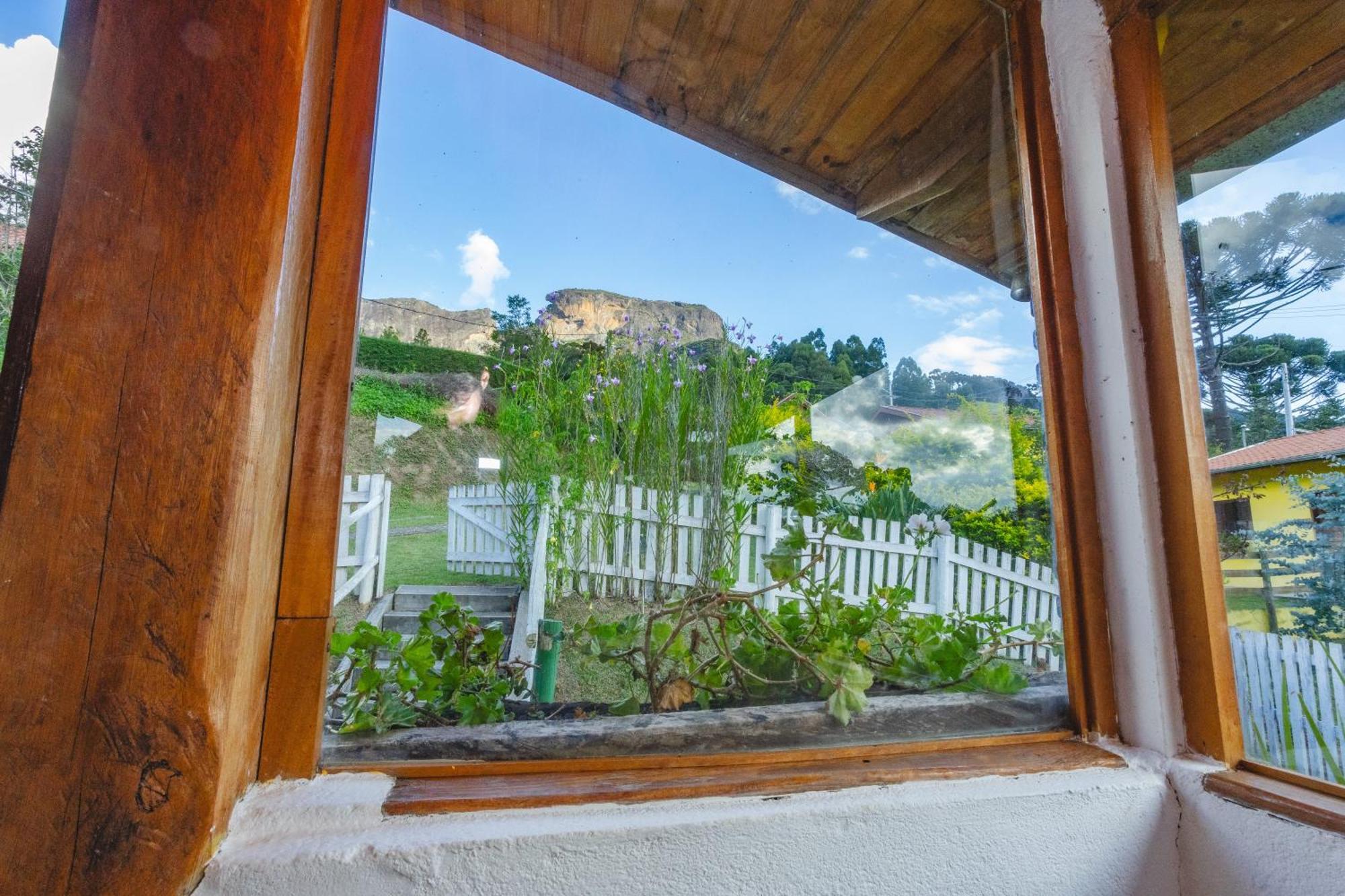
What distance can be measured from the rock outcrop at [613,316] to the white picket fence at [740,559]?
255 millimetres

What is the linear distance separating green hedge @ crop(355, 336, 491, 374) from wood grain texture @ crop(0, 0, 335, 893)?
0.15 m

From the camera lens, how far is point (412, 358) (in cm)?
75

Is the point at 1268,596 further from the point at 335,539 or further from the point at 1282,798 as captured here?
the point at 335,539

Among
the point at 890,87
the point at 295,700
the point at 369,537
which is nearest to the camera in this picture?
the point at 295,700

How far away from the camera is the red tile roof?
77 cm

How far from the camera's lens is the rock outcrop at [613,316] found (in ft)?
2.85

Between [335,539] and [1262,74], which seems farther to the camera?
[1262,74]

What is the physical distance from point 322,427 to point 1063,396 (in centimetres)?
106

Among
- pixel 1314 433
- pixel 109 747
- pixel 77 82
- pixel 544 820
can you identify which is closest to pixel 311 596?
pixel 109 747

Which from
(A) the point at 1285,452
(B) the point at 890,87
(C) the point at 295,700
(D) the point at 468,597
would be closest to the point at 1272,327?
(A) the point at 1285,452

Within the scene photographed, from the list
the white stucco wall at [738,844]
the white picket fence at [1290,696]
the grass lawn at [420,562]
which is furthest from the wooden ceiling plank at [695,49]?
the white picket fence at [1290,696]

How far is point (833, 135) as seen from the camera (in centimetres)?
113

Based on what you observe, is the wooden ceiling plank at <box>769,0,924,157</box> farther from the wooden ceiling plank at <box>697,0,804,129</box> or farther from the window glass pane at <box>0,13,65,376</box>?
the window glass pane at <box>0,13,65,376</box>

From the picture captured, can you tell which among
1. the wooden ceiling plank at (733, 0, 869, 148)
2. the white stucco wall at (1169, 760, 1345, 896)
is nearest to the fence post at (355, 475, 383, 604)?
the wooden ceiling plank at (733, 0, 869, 148)
